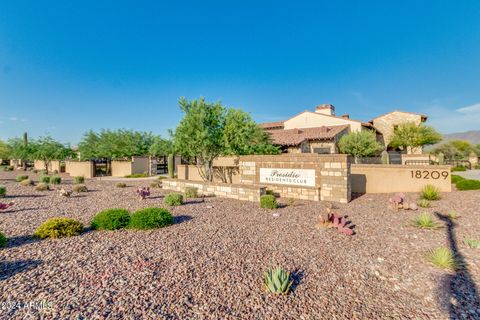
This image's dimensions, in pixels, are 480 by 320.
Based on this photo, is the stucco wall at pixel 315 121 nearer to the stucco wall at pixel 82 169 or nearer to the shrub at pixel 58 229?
the stucco wall at pixel 82 169

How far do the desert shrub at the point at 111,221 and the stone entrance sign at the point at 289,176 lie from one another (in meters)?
8.10

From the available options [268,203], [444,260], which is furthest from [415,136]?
[444,260]

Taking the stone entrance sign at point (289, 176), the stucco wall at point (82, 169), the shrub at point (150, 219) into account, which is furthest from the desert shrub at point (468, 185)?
the stucco wall at point (82, 169)

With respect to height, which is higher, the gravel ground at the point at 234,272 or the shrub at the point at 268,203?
the shrub at the point at 268,203

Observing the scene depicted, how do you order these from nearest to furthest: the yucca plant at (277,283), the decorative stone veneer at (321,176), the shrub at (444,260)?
the yucca plant at (277,283), the shrub at (444,260), the decorative stone veneer at (321,176)

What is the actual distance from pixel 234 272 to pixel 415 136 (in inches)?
1466

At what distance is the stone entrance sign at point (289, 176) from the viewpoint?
12.2 m

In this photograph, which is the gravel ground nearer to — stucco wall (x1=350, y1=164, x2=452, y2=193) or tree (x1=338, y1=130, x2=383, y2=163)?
stucco wall (x1=350, y1=164, x2=452, y2=193)

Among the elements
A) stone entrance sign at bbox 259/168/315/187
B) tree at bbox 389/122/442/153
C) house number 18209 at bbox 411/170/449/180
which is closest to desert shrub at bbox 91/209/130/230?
stone entrance sign at bbox 259/168/315/187

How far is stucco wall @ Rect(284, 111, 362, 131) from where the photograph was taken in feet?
112

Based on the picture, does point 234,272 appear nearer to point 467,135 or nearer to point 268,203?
point 268,203

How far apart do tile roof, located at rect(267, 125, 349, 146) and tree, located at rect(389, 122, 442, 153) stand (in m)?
8.89

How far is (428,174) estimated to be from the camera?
13102 mm

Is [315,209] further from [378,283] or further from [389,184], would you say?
[389,184]
